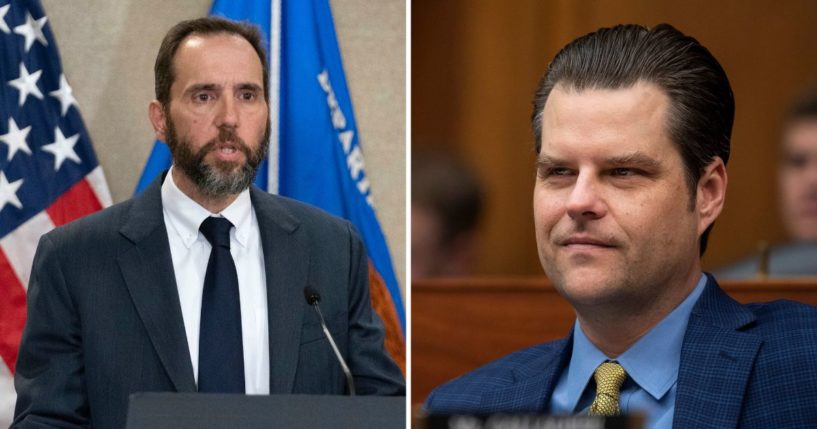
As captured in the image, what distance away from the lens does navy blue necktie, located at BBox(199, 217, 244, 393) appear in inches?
128

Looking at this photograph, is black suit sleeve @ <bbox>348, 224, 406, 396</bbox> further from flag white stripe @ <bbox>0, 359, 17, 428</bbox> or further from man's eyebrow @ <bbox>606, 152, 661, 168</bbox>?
man's eyebrow @ <bbox>606, 152, 661, 168</bbox>

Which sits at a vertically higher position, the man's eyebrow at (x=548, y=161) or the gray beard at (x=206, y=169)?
the man's eyebrow at (x=548, y=161)

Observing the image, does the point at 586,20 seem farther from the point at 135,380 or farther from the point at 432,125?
the point at 135,380

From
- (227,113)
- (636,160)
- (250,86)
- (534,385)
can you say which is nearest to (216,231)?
(227,113)

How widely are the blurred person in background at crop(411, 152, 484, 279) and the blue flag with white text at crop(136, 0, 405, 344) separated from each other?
163 cm

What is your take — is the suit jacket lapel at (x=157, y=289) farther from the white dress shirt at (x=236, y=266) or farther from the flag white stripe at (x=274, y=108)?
the flag white stripe at (x=274, y=108)

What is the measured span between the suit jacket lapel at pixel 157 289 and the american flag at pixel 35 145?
0.70 feet

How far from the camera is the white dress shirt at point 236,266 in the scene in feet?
10.8

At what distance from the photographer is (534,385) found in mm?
1825

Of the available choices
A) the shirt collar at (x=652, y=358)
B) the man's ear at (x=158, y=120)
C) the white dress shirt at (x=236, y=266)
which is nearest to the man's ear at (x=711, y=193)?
the shirt collar at (x=652, y=358)

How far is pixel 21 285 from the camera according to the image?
11.2 ft

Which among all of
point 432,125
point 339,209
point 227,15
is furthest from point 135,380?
point 432,125

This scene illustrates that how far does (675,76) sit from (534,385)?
1.73ft

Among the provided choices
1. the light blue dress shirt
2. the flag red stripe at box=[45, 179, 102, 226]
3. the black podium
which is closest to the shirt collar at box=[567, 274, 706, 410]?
the light blue dress shirt
